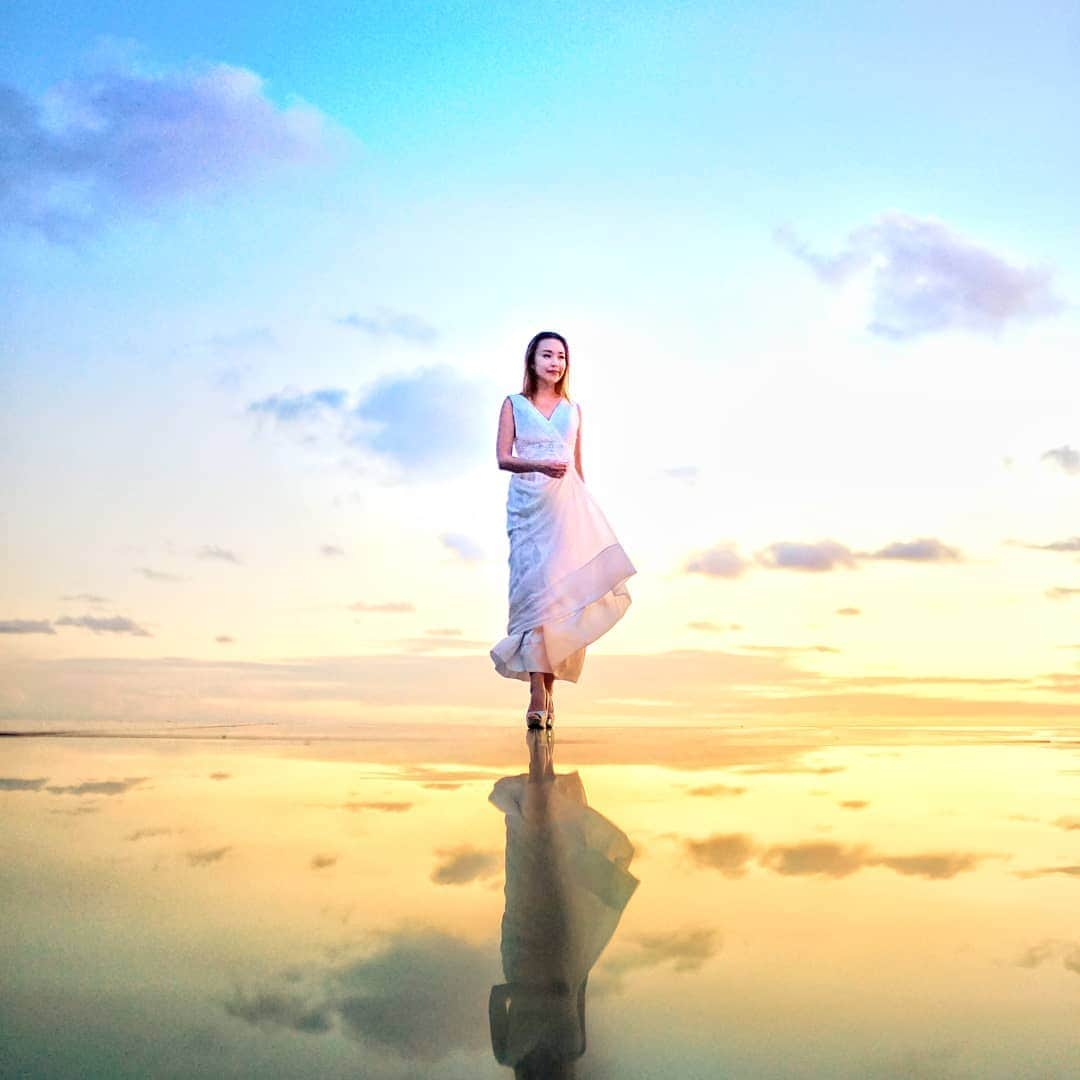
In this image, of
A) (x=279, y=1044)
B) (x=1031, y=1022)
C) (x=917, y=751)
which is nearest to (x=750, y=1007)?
(x=1031, y=1022)

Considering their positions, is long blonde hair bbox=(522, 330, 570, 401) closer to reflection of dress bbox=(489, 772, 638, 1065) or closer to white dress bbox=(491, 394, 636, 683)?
white dress bbox=(491, 394, 636, 683)

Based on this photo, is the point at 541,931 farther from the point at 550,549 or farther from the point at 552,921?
the point at 550,549

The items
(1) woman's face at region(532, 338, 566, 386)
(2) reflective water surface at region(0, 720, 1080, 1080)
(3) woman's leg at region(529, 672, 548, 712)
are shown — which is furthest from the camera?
(1) woman's face at region(532, 338, 566, 386)

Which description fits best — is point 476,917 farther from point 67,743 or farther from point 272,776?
point 67,743

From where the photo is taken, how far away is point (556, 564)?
6.71 metres

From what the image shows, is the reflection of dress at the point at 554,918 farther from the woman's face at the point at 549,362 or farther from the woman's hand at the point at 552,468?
the woman's face at the point at 549,362

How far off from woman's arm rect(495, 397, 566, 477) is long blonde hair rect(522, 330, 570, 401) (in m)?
0.17

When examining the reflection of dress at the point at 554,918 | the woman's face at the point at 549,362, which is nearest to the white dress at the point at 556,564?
the woman's face at the point at 549,362

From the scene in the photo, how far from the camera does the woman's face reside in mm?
6902

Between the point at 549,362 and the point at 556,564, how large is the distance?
4.03 feet

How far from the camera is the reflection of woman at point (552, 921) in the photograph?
1.15 metres

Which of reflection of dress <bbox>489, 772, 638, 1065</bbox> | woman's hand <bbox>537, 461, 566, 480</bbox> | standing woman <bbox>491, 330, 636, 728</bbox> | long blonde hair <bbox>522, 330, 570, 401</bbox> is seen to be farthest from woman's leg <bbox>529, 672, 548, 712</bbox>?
reflection of dress <bbox>489, 772, 638, 1065</bbox>

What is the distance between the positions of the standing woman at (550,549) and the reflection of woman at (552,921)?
3482 mm

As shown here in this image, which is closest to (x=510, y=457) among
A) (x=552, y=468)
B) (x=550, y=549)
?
(x=552, y=468)
